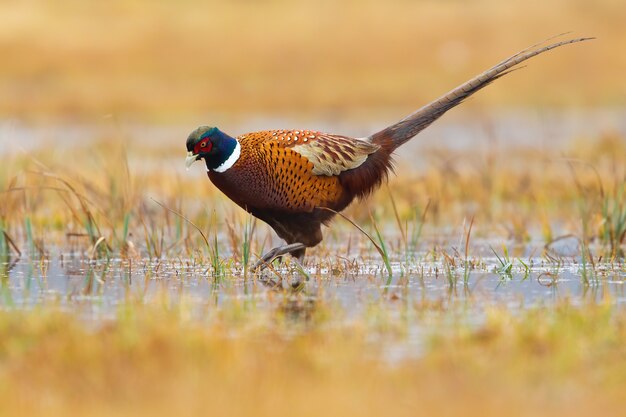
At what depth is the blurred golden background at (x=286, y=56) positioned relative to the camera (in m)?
28.1

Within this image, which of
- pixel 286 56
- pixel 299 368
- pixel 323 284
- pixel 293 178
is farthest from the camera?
pixel 286 56

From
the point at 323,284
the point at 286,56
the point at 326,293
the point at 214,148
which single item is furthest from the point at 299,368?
the point at 286,56

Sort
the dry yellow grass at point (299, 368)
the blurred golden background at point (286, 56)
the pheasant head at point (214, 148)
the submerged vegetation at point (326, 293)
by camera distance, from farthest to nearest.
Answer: the blurred golden background at point (286, 56) → the pheasant head at point (214, 148) → the submerged vegetation at point (326, 293) → the dry yellow grass at point (299, 368)

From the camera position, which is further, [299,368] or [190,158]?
[190,158]

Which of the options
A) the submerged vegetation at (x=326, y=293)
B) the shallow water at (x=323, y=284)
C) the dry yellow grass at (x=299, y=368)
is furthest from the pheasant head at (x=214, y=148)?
the dry yellow grass at (x=299, y=368)

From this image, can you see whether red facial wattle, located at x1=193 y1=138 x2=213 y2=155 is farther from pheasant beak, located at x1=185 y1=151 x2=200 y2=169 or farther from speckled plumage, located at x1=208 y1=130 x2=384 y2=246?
speckled plumage, located at x1=208 y1=130 x2=384 y2=246

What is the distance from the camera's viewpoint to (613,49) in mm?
35438

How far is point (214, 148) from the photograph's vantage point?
24.6 feet

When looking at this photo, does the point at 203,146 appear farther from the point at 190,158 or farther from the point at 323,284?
the point at 323,284

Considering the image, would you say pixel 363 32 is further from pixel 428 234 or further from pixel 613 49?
pixel 428 234

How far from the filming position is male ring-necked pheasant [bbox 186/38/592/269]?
7535 mm

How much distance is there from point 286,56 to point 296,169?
2703cm

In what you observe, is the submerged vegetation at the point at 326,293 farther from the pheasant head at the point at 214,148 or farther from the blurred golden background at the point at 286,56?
the blurred golden background at the point at 286,56

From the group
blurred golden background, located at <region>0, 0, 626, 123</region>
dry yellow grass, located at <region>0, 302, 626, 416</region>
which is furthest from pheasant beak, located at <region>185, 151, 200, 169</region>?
blurred golden background, located at <region>0, 0, 626, 123</region>
